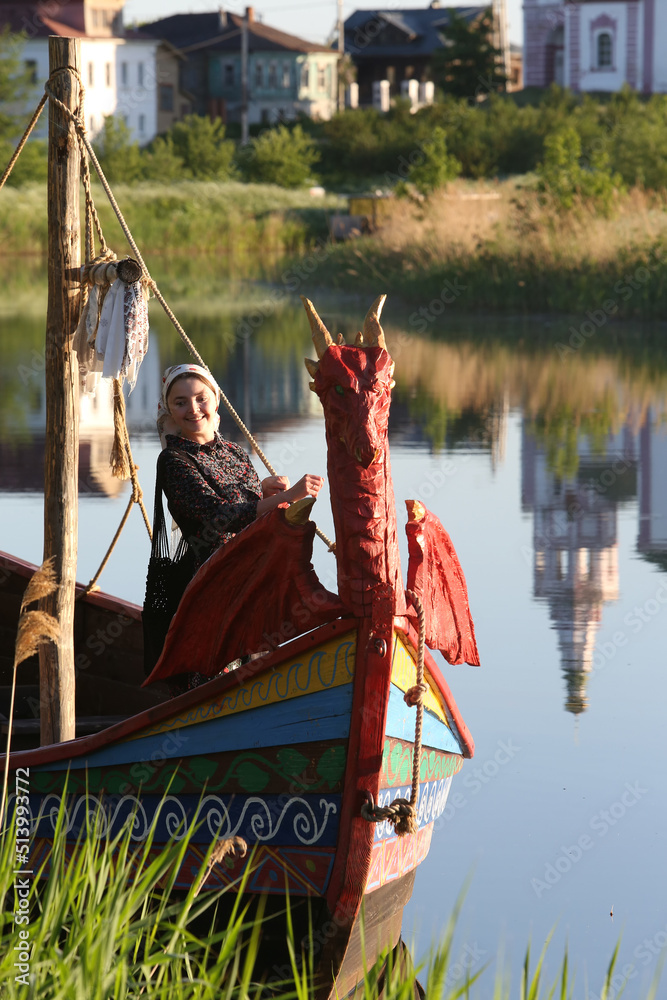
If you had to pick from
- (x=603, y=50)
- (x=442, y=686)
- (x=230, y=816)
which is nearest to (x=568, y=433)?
(x=442, y=686)

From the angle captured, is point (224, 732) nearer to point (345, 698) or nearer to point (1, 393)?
point (345, 698)

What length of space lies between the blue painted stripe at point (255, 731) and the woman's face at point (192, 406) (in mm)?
1069

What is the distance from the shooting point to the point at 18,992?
10.7 feet

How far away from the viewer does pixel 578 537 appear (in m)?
10.2

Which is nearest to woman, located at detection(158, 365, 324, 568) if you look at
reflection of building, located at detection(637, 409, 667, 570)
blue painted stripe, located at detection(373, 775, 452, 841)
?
blue painted stripe, located at detection(373, 775, 452, 841)

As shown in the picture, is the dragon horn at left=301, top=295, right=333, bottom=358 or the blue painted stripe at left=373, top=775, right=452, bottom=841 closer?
the dragon horn at left=301, top=295, right=333, bottom=358

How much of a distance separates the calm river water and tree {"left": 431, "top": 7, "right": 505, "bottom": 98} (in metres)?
40.6

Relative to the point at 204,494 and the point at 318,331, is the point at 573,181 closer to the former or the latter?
the point at 204,494

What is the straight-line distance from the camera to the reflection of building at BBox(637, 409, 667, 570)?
9891mm

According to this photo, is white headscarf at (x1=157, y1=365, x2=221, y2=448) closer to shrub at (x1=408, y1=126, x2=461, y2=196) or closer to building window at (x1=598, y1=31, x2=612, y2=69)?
shrub at (x1=408, y1=126, x2=461, y2=196)

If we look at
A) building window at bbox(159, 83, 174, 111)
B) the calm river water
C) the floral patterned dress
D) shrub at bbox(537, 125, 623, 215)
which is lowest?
the calm river water

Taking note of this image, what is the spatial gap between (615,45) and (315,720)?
58779 millimetres

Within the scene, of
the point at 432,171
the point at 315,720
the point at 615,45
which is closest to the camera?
the point at 315,720

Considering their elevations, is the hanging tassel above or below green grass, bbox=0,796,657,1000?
above
